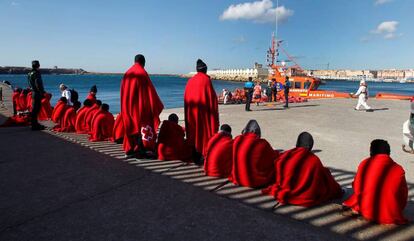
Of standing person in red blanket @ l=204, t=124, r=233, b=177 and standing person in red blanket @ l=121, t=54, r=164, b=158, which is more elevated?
standing person in red blanket @ l=121, t=54, r=164, b=158

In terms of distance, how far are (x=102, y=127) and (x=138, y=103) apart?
95.0 inches

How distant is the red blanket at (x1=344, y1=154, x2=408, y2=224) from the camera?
351 cm

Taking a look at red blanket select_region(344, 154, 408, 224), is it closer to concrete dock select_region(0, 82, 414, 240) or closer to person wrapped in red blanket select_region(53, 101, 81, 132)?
concrete dock select_region(0, 82, 414, 240)

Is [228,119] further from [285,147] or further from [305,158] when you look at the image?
[305,158]

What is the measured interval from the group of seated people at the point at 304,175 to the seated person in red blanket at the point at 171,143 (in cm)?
103

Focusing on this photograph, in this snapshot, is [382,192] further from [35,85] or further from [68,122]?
[35,85]

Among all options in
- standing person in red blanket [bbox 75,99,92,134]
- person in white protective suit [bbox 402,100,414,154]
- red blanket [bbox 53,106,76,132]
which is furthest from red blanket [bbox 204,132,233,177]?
red blanket [bbox 53,106,76,132]

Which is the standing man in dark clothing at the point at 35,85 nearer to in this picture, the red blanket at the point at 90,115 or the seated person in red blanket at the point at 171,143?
the red blanket at the point at 90,115

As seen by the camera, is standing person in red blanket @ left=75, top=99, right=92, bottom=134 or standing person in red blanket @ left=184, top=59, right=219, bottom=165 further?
standing person in red blanket @ left=75, top=99, right=92, bottom=134

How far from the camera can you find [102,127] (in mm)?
7863

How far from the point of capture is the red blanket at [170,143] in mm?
6066

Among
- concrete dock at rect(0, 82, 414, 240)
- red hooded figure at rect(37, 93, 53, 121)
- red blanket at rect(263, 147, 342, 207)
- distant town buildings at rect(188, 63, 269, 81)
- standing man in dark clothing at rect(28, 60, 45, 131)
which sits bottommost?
concrete dock at rect(0, 82, 414, 240)

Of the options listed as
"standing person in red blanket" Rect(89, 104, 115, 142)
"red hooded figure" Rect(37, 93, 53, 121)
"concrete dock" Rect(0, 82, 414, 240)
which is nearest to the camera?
"concrete dock" Rect(0, 82, 414, 240)

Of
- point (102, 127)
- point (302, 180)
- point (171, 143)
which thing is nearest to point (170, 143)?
point (171, 143)
